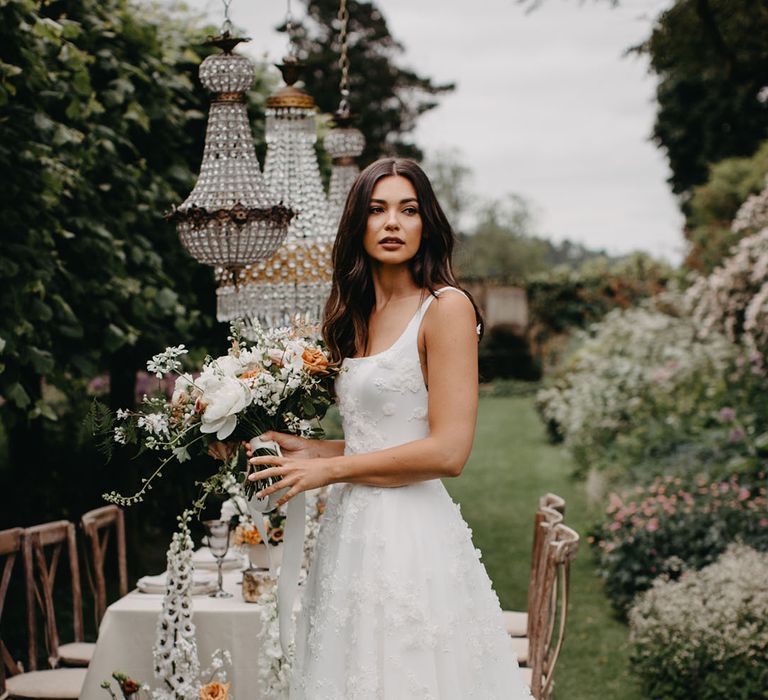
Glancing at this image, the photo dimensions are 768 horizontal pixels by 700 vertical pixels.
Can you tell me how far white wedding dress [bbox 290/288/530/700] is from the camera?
2.51 m

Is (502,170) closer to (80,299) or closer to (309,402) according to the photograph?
(80,299)

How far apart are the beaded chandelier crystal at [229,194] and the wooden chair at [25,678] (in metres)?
1.36

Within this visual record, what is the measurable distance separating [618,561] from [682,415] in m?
3.36

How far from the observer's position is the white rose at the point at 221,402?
2.50 metres

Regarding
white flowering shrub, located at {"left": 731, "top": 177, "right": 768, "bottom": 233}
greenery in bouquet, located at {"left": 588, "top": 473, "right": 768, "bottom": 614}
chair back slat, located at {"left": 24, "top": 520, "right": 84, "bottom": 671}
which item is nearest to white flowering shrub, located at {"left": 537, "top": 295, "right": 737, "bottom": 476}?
white flowering shrub, located at {"left": 731, "top": 177, "right": 768, "bottom": 233}

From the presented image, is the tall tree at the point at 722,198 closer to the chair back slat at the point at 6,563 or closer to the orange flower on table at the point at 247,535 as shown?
the orange flower on table at the point at 247,535

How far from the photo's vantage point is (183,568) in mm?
3299

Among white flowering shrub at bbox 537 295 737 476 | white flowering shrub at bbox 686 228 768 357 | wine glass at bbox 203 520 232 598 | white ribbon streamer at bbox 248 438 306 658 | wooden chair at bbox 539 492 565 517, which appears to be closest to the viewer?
white ribbon streamer at bbox 248 438 306 658

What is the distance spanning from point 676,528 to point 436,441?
4.38 meters

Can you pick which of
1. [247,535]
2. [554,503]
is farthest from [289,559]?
[554,503]

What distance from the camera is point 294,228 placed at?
4.64 metres

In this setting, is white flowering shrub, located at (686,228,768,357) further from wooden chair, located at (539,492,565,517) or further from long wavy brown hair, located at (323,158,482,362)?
long wavy brown hair, located at (323,158,482,362)

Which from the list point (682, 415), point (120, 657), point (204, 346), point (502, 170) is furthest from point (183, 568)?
point (502, 170)

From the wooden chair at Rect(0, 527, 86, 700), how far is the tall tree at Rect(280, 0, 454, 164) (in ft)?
65.6
